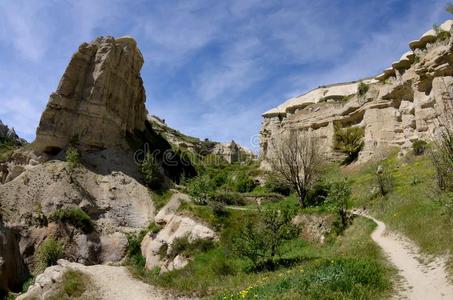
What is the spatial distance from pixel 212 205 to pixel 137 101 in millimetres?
20053

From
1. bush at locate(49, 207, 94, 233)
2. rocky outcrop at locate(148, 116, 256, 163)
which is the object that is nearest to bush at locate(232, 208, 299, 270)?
bush at locate(49, 207, 94, 233)

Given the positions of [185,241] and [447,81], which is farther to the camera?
[447,81]

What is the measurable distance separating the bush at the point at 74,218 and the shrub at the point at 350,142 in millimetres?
23836

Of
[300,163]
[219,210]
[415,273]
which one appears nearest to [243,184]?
[300,163]

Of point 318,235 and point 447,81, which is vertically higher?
point 447,81

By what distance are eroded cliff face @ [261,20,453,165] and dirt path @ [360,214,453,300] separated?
1506 centimetres

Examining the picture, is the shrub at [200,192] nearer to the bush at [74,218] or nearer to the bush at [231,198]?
the bush at [231,198]

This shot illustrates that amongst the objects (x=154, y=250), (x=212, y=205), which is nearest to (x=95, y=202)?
(x=154, y=250)

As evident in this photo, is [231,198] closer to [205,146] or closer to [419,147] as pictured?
[419,147]

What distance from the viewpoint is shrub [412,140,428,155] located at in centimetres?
2955

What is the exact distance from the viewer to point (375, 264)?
11047 millimetres

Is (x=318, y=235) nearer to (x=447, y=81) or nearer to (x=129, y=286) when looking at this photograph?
(x=129, y=286)

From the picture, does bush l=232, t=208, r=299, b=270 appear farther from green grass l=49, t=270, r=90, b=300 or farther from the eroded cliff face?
the eroded cliff face

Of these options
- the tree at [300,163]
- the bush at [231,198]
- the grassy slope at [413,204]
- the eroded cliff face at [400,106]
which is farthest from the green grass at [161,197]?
the eroded cliff face at [400,106]
